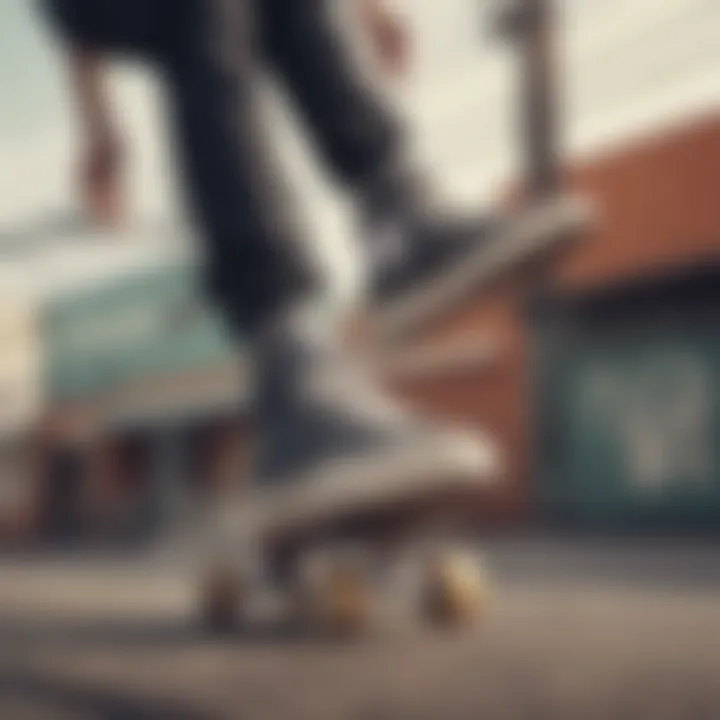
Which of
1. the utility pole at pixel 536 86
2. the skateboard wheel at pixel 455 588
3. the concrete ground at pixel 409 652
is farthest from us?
the skateboard wheel at pixel 455 588

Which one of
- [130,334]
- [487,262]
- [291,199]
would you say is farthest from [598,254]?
[130,334]

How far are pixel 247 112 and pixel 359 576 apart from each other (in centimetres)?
36

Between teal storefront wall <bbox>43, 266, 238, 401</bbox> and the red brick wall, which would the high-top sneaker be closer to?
the red brick wall

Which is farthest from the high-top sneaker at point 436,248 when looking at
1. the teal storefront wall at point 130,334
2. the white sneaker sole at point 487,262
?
the teal storefront wall at point 130,334

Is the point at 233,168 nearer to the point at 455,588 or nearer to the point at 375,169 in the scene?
the point at 375,169

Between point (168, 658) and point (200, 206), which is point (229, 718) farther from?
point (200, 206)

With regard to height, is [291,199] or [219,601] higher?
[291,199]

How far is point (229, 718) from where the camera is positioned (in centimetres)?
62

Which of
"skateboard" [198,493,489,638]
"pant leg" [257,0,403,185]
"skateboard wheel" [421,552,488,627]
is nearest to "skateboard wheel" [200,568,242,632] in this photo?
"skateboard" [198,493,489,638]

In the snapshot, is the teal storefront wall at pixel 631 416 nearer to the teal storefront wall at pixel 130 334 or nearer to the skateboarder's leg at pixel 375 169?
the skateboarder's leg at pixel 375 169

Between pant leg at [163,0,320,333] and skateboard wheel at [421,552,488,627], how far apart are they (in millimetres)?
226

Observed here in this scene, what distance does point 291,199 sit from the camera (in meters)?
0.80

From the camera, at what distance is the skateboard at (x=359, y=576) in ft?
2.72

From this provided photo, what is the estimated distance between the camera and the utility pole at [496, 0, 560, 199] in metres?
0.74
